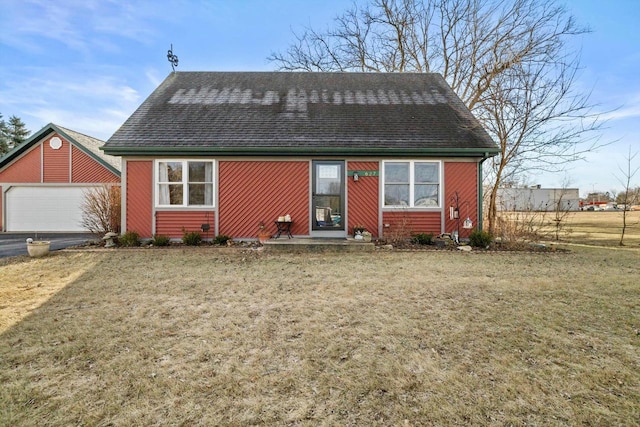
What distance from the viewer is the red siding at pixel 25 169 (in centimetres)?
1341

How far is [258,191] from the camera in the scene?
351 inches

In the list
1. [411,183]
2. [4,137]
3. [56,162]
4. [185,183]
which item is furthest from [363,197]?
[4,137]

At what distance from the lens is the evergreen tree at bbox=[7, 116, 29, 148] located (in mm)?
30161

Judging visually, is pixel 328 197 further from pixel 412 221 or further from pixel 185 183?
pixel 185 183

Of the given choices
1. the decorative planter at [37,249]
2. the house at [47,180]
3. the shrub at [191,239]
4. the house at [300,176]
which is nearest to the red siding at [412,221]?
the house at [300,176]

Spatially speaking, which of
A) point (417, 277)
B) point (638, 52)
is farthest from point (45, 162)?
point (638, 52)

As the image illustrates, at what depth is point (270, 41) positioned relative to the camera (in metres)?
17.0

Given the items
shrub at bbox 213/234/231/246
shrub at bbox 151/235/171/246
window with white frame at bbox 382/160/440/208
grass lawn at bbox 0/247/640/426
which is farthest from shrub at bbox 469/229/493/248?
shrub at bbox 151/235/171/246

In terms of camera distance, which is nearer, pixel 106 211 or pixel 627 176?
pixel 106 211

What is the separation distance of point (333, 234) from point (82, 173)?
→ 1262 centimetres

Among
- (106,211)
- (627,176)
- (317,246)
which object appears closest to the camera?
(317,246)

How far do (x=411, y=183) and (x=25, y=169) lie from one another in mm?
16909

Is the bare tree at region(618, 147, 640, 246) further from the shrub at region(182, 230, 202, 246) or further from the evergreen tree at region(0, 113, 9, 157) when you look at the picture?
the evergreen tree at region(0, 113, 9, 157)

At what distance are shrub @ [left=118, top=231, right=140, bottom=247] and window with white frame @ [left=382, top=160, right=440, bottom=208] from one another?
7.36 meters
